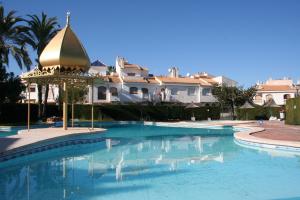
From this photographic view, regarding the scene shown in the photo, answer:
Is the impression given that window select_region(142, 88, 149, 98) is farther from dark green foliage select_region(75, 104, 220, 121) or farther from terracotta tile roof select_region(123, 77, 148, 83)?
dark green foliage select_region(75, 104, 220, 121)

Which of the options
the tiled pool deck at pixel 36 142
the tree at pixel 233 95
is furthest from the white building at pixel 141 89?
the tiled pool deck at pixel 36 142

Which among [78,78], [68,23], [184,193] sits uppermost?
[68,23]

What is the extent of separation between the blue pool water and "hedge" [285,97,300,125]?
13767 millimetres

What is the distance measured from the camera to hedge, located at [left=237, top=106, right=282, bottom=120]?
145ft

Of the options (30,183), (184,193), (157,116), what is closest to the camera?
(184,193)

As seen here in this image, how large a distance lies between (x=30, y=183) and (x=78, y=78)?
34.2 ft

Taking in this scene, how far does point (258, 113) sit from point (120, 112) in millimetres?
16635

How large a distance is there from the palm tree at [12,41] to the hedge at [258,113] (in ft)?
84.7

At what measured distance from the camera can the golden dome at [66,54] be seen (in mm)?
18359

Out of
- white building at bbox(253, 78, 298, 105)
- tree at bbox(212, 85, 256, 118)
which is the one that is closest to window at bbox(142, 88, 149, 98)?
tree at bbox(212, 85, 256, 118)

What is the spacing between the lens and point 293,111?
2838cm

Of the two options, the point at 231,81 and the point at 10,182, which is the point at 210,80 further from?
the point at 10,182

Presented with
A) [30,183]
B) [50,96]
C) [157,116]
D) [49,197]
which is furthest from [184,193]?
[50,96]

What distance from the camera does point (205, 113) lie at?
45250 mm
